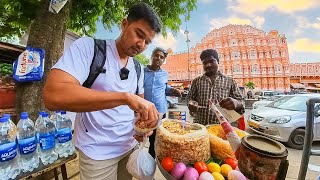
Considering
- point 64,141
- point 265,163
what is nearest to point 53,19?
point 64,141

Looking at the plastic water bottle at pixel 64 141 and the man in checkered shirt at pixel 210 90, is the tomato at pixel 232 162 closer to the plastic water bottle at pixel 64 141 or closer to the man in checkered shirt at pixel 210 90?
the man in checkered shirt at pixel 210 90

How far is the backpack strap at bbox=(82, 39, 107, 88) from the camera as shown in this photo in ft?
4.27

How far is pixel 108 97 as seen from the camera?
0.97 meters

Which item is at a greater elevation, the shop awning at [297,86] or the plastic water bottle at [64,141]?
the plastic water bottle at [64,141]

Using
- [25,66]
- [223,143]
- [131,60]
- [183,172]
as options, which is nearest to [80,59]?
[131,60]

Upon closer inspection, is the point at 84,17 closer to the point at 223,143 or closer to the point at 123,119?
the point at 123,119

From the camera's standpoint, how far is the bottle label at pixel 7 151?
5.56 feet

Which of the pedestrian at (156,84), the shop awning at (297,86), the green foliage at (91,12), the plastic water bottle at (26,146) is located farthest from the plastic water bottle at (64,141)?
the shop awning at (297,86)

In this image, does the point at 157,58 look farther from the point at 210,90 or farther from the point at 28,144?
the point at 28,144

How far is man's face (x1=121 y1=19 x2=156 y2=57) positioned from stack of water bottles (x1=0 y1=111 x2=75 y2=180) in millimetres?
1297

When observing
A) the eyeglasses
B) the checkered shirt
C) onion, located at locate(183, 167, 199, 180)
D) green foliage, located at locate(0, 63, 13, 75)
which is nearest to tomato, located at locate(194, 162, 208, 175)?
onion, located at locate(183, 167, 199, 180)

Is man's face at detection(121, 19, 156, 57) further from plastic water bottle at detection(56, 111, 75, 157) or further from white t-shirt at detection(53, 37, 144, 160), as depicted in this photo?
plastic water bottle at detection(56, 111, 75, 157)

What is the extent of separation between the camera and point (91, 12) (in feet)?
15.6

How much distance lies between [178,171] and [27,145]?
59.1 inches
